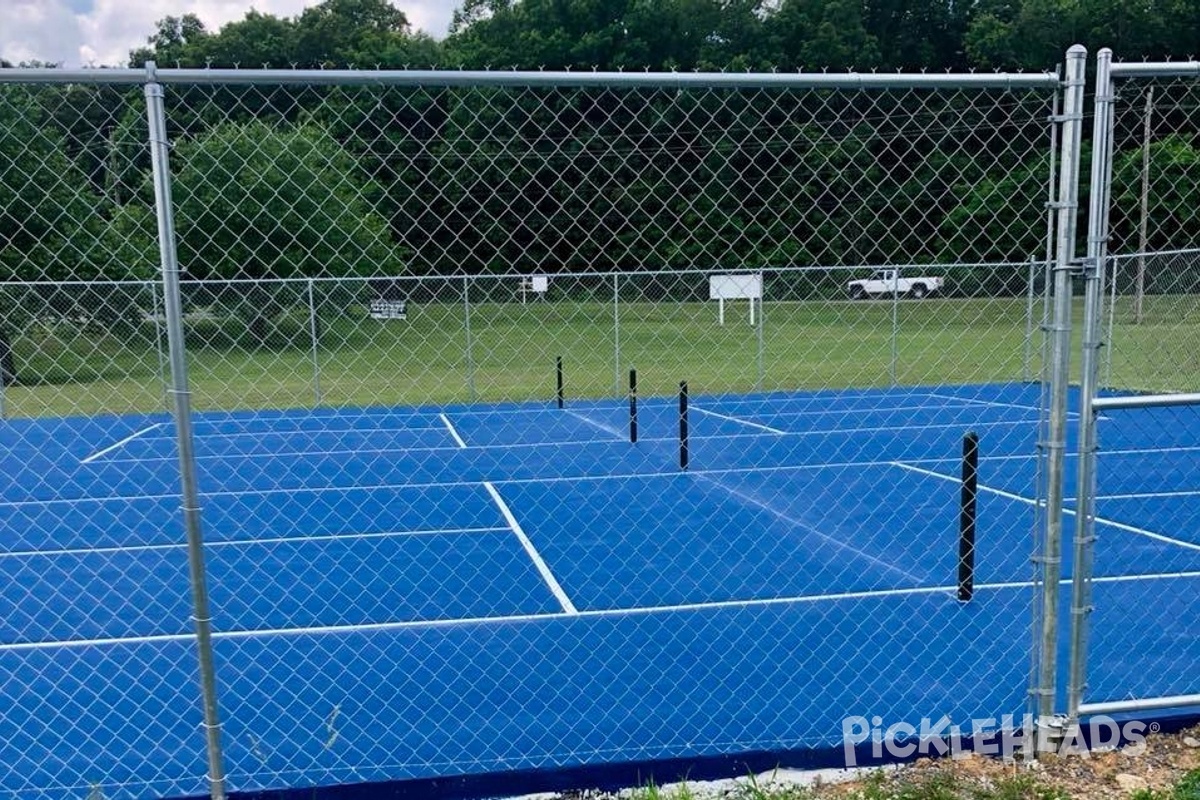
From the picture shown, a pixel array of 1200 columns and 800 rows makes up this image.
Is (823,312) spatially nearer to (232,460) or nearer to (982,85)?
(232,460)

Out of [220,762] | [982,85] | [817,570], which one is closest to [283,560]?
[817,570]

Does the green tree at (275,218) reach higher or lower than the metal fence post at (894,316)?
higher

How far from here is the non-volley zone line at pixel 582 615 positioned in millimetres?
6504

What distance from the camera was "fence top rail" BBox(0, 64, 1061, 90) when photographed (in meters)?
3.31

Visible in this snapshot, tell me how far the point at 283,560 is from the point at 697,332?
20.6 m

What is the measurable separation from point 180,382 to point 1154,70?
11.8 feet

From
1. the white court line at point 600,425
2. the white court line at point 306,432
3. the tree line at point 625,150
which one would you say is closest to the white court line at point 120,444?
the white court line at point 306,432

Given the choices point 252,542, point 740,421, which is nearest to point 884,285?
point 740,421

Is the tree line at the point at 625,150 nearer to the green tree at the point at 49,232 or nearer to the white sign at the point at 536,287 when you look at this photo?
the green tree at the point at 49,232

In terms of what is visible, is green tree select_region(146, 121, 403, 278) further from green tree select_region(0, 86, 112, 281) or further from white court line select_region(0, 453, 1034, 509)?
white court line select_region(0, 453, 1034, 509)

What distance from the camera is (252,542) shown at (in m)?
9.39

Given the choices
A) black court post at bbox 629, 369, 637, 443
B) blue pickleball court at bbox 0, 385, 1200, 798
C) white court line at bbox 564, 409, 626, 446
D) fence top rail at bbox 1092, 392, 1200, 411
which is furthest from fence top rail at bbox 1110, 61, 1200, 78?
white court line at bbox 564, 409, 626, 446

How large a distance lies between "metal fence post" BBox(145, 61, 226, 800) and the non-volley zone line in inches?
114

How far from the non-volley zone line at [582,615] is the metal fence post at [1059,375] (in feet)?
7.10
